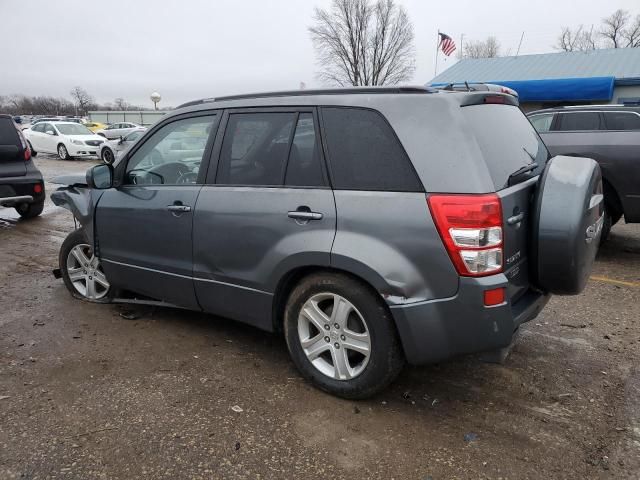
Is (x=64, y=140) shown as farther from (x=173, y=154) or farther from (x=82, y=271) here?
(x=173, y=154)

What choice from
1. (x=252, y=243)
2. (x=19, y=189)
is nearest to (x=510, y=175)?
(x=252, y=243)

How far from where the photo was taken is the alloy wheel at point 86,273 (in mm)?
4430

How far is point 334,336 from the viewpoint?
9.66 ft

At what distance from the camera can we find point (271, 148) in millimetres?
3191

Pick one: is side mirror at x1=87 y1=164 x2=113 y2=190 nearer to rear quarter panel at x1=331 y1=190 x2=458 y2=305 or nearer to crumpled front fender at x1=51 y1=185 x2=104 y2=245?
crumpled front fender at x1=51 y1=185 x2=104 y2=245

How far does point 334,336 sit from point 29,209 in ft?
25.4

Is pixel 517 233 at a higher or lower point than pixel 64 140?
lower

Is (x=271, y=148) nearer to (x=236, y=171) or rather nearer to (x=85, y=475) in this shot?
Result: (x=236, y=171)

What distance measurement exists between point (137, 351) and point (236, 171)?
152 centimetres

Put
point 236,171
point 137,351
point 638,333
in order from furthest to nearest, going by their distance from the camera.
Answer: point 638,333 < point 137,351 < point 236,171

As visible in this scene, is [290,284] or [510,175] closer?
[510,175]

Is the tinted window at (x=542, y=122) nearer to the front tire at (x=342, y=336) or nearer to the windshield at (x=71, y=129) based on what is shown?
the front tire at (x=342, y=336)

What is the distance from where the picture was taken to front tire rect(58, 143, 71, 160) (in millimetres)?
20809

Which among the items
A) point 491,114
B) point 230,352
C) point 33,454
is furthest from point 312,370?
point 491,114
